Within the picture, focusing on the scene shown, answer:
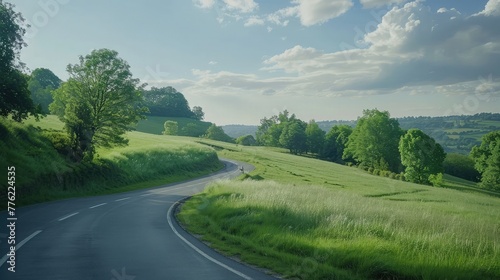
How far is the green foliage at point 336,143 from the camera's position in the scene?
105 m

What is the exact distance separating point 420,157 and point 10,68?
56.1 m

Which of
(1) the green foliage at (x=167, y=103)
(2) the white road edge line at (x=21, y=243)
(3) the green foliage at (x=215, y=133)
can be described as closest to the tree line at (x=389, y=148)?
(3) the green foliage at (x=215, y=133)

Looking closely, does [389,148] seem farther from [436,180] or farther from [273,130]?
[273,130]

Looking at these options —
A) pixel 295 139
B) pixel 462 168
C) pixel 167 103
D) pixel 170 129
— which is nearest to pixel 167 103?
pixel 167 103

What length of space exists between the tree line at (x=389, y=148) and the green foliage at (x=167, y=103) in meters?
65.4

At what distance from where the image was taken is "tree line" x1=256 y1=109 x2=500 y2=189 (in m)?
56.5

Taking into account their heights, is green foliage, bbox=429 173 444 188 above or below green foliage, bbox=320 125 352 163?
below

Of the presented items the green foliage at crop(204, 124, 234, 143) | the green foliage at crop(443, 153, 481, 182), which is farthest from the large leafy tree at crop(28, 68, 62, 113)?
the green foliage at crop(443, 153, 481, 182)

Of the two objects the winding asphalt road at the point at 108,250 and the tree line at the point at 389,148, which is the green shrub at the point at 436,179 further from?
the winding asphalt road at the point at 108,250

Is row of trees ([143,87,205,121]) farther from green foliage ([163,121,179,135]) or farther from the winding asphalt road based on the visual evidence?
the winding asphalt road

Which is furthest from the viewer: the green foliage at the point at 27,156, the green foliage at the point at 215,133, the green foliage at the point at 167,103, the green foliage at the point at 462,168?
the green foliage at the point at 167,103

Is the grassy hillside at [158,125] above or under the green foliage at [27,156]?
above

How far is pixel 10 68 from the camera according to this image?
74.6 feet

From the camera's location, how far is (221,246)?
11156 mm
